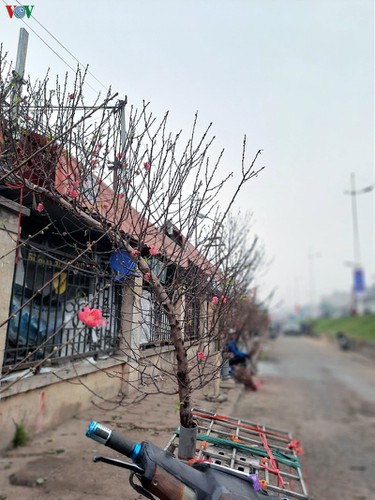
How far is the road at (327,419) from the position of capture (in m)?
4.77

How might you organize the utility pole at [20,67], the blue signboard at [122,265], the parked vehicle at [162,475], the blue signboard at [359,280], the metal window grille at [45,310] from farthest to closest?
the blue signboard at [359,280] → the metal window grille at [45,310] → the utility pole at [20,67] → the blue signboard at [122,265] → the parked vehicle at [162,475]

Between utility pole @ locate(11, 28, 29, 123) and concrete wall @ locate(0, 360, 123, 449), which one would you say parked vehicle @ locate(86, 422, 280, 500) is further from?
utility pole @ locate(11, 28, 29, 123)

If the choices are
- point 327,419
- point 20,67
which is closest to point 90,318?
point 20,67

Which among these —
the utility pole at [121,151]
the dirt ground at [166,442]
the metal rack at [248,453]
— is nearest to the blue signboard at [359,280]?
the dirt ground at [166,442]

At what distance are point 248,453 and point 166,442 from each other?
650 mm

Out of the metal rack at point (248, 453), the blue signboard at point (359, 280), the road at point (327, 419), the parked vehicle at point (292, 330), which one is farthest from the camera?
the parked vehicle at point (292, 330)

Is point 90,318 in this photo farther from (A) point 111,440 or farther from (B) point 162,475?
(B) point 162,475

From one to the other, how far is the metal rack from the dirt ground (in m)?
0.21

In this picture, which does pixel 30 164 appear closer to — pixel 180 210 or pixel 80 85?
A: pixel 80 85

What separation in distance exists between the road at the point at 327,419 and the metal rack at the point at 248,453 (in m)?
1.90

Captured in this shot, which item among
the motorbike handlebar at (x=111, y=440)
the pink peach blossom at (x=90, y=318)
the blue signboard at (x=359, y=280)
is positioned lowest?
the motorbike handlebar at (x=111, y=440)

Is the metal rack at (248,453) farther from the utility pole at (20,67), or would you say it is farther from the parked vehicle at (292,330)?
the parked vehicle at (292,330)

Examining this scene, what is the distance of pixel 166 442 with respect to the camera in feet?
9.20

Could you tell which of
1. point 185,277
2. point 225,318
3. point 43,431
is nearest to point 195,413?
point 225,318
